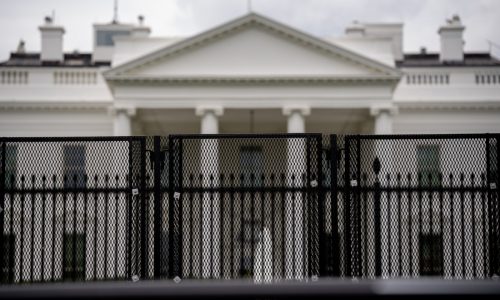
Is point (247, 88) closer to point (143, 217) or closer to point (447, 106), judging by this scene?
point (447, 106)

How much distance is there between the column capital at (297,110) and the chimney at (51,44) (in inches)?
611

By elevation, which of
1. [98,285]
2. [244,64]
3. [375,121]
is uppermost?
[244,64]

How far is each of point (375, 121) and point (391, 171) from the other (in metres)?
26.3

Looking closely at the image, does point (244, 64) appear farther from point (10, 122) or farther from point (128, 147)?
point (128, 147)

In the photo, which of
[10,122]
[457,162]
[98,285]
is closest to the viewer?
[98,285]

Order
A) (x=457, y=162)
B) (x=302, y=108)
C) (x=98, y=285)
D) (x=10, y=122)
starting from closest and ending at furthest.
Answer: (x=98, y=285) → (x=457, y=162) → (x=302, y=108) → (x=10, y=122)

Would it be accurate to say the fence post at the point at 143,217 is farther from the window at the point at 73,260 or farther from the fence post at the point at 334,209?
the fence post at the point at 334,209

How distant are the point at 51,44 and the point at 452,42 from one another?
2296 centimetres

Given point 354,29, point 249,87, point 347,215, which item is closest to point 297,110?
point 249,87

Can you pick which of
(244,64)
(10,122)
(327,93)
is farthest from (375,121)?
(10,122)

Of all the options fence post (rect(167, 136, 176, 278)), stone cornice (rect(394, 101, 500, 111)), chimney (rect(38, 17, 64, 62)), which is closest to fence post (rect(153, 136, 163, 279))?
fence post (rect(167, 136, 176, 278))

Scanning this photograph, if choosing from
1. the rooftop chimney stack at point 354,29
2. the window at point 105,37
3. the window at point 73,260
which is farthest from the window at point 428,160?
the window at point 105,37

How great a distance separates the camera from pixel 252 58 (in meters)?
34.0

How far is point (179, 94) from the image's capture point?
33.4m
